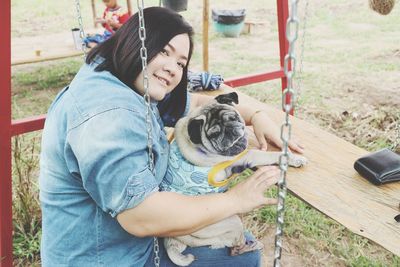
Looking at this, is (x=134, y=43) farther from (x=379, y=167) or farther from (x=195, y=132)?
(x=379, y=167)

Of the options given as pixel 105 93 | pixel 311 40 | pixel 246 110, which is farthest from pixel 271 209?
pixel 311 40

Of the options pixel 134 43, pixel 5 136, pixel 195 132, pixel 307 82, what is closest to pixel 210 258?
pixel 195 132

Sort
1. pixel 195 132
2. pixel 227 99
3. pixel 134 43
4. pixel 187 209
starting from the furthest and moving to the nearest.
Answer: pixel 227 99 < pixel 195 132 < pixel 134 43 < pixel 187 209

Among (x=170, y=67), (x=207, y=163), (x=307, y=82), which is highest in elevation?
(x=170, y=67)

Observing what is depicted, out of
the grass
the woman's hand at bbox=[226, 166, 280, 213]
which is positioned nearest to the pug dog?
the woman's hand at bbox=[226, 166, 280, 213]

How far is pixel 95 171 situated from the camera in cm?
116

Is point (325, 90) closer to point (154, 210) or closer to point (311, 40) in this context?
point (311, 40)

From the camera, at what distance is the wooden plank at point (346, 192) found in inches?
54.9

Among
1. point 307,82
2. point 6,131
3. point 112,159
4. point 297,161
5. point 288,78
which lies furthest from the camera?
point 307,82

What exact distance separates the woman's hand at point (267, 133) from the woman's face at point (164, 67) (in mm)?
606

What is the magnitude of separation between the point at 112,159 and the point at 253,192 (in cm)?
53

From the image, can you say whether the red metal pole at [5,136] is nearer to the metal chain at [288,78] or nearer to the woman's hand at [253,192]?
the woman's hand at [253,192]

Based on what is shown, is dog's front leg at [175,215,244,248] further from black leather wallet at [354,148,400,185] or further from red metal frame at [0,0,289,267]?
red metal frame at [0,0,289,267]

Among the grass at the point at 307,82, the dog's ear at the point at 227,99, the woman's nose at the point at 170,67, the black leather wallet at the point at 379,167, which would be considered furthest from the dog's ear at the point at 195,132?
the grass at the point at 307,82
